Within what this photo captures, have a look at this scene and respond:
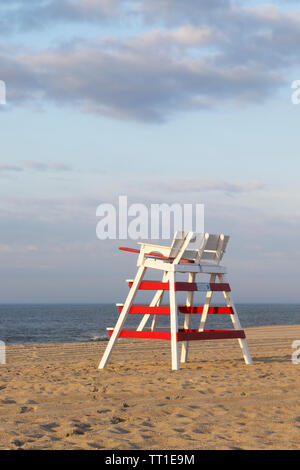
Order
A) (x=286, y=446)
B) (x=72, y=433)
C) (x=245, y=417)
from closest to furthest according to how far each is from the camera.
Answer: (x=286, y=446)
(x=72, y=433)
(x=245, y=417)

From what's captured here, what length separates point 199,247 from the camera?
917cm

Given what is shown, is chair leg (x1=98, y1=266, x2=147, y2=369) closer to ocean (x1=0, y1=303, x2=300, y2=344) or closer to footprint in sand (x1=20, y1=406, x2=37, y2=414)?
footprint in sand (x1=20, y1=406, x2=37, y2=414)

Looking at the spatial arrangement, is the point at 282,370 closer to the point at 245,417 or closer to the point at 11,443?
the point at 245,417

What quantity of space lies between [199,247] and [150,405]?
3.58m

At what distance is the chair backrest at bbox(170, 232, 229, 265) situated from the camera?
8.95 meters

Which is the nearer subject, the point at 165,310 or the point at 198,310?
the point at 165,310

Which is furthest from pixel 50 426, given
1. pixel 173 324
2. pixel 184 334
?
pixel 184 334

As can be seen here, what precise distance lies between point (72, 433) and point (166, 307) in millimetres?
4167

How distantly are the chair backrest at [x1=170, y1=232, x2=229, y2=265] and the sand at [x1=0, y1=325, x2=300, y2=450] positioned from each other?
170 cm

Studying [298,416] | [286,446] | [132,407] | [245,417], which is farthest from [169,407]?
[286,446]

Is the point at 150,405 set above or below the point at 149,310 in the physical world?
below

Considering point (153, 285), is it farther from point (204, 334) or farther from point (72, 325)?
point (72, 325)

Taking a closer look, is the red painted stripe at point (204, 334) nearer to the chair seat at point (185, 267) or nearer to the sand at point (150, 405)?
the sand at point (150, 405)

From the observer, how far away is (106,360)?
9.28 meters
